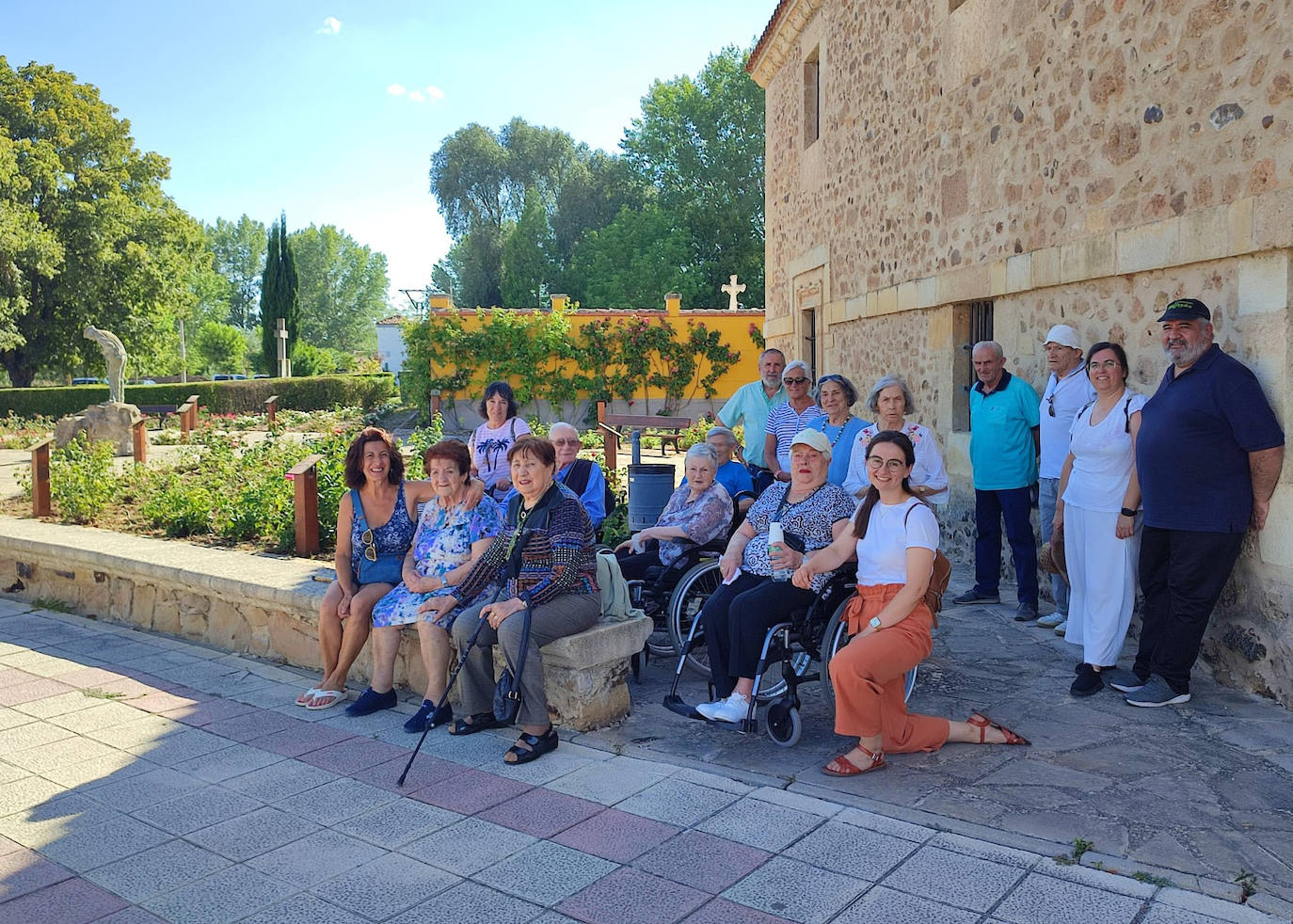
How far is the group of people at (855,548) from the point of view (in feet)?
13.0

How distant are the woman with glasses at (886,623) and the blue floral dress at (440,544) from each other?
1.51 metres

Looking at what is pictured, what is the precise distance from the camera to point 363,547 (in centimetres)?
498

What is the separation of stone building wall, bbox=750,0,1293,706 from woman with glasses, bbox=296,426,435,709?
384 centimetres

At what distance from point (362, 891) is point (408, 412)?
23.6m

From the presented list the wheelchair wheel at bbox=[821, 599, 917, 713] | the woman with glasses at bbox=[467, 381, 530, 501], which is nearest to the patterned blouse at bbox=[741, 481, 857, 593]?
the wheelchair wheel at bbox=[821, 599, 917, 713]

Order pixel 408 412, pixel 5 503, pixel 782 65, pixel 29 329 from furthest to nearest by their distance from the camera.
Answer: pixel 29 329 → pixel 408 412 → pixel 782 65 → pixel 5 503

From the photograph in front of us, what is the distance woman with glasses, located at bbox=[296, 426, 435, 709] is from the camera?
4844 mm

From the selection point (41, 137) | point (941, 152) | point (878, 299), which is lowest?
point (878, 299)

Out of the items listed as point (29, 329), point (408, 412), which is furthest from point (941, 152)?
point (29, 329)

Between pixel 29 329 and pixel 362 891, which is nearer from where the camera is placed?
pixel 362 891

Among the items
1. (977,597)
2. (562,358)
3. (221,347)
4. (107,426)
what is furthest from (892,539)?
(221,347)

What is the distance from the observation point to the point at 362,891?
116 inches

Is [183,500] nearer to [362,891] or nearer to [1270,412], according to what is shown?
[362,891]

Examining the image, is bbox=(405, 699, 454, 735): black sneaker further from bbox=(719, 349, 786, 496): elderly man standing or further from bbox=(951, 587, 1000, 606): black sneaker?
bbox=(951, 587, 1000, 606): black sneaker
